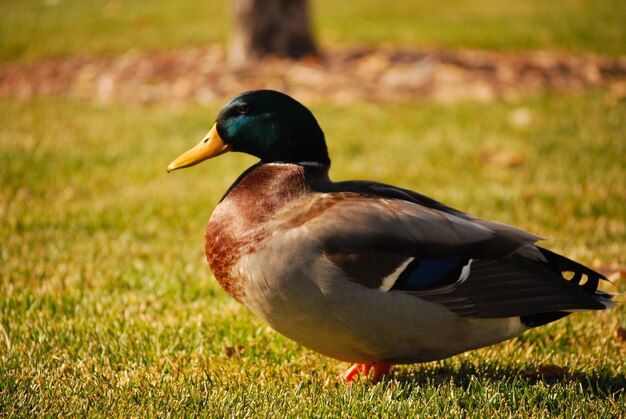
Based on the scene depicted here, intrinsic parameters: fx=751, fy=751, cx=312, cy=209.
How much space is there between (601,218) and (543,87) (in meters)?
3.74

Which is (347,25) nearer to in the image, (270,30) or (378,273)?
(270,30)

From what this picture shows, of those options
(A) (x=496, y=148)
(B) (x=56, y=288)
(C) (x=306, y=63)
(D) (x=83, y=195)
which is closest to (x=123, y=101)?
(C) (x=306, y=63)

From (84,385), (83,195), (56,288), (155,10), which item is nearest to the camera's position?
(84,385)

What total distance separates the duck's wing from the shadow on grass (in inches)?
11.9

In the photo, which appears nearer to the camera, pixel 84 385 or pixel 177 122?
pixel 84 385

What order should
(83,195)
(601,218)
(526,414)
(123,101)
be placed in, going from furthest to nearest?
1. (123,101)
2. (83,195)
3. (601,218)
4. (526,414)

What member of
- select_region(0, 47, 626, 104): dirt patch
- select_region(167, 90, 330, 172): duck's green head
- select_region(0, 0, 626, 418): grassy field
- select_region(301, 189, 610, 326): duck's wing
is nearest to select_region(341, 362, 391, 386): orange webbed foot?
select_region(0, 0, 626, 418): grassy field

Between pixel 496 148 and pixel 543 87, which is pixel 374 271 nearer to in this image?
pixel 496 148

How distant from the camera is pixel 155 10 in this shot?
1509 cm

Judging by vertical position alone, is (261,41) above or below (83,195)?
above

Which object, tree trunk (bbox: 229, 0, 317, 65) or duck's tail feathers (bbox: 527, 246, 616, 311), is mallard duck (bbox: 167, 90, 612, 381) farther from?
tree trunk (bbox: 229, 0, 317, 65)

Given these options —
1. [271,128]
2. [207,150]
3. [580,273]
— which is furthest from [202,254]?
[580,273]

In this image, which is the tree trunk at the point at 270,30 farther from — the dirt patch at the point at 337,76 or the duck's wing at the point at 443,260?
the duck's wing at the point at 443,260

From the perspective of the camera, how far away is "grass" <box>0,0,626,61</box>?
11.3 metres
